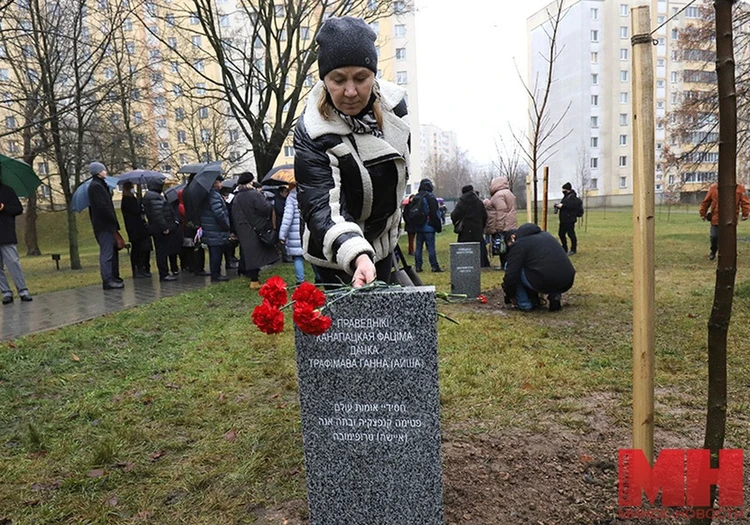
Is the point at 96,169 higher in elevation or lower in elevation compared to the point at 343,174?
higher

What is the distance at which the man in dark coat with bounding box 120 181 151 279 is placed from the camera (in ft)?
35.0

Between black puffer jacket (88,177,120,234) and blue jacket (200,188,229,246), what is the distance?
5.02 ft

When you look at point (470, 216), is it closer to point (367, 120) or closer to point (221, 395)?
point (221, 395)

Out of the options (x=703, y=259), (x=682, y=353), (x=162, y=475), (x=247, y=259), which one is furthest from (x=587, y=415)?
(x=703, y=259)

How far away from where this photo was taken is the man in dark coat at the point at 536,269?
663cm

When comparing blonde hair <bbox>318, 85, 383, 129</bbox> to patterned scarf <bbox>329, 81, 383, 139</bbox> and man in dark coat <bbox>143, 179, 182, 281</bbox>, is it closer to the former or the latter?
patterned scarf <bbox>329, 81, 383, 139</bbox>

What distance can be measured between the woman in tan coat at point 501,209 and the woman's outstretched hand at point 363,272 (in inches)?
364

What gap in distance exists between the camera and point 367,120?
2461mm

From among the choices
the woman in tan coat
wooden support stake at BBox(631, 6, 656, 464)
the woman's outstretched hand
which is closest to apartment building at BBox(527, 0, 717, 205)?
the woman in tan coat

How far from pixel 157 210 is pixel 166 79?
16043 mm

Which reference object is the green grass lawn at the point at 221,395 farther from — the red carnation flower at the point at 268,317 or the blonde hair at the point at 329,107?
the blonde hair at the point at 329,107

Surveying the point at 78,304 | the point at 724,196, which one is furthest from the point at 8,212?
the point at 724,196

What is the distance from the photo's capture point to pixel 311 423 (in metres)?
2.18

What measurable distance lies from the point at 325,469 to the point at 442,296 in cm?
87
